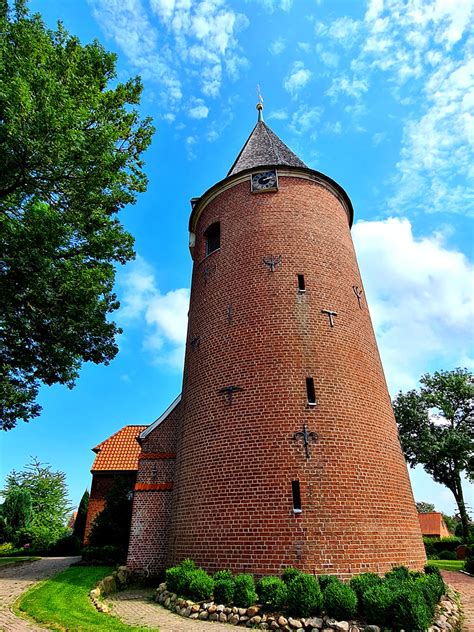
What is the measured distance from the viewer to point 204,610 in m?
8.16

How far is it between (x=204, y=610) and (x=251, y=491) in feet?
8.00

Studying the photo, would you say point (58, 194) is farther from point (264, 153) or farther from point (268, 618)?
point (268, 618)

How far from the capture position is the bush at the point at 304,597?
Answer: 739 centimetres

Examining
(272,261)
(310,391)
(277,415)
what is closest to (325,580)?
(277,415)

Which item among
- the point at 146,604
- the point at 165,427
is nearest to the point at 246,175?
the point at 165,427

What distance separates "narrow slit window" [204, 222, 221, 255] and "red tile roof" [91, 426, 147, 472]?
40.1 feet

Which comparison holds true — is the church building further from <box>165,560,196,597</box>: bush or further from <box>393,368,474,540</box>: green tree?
<box>393,368,474,540</box>: green tree

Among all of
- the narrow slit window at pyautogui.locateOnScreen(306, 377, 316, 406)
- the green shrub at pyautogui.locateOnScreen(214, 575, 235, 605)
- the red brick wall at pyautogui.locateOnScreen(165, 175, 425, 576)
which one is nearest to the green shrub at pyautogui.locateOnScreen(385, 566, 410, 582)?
the red brick wall at pyautogui.locateOnScreen(165, 175, 425, 576)

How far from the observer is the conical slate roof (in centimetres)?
1527

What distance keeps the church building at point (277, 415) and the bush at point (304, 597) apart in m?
0.76

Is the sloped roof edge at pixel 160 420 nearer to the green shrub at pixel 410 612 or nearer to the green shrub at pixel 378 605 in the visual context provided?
the green shrub at pixel 378 605

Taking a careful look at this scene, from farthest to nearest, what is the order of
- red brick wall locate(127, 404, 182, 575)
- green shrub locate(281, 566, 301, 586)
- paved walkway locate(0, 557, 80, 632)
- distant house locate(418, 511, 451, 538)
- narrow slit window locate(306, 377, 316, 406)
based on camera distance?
distant house locate(418, 511, 451, 538) → red brick wall locate(127, 404, 182, 575) → narrow slit window locate(306, 377, 316, 406) → green shrub locate(281, 566, 301, 586) → paved walkway locate(0, 557, 80, 632)

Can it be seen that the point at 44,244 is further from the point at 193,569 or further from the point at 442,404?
the point at 442,404

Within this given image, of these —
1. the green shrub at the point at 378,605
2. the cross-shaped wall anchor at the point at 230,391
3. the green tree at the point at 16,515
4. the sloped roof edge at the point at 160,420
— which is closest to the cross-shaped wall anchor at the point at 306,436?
the cross-shaped wall anchor at the point at 230,391
